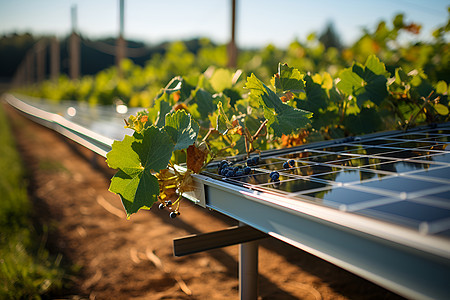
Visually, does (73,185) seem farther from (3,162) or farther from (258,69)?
(258,69)

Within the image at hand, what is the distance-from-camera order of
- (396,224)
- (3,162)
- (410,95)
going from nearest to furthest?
(396,224) → (410,95) → (3,162)

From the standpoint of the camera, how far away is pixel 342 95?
1.92m

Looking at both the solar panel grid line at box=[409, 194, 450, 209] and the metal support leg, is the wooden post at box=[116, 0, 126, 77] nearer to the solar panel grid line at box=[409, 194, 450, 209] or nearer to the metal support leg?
the metal support leg

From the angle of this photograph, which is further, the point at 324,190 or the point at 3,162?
the point at 3,162

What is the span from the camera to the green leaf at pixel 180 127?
4.01 ft

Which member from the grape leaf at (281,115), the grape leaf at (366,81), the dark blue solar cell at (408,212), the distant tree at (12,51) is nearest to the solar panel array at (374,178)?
the dark blue solar cell at (408,212)

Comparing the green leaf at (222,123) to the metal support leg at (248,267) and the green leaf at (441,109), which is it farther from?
the green leaf at (441,109)

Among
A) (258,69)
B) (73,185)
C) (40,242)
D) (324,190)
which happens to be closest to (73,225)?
(40,242)

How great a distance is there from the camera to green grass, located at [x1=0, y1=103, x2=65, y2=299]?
10.9 ft

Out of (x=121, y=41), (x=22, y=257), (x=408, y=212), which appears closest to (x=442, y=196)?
(x=408, y=212)

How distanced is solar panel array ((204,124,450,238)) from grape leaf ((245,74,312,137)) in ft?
0.43

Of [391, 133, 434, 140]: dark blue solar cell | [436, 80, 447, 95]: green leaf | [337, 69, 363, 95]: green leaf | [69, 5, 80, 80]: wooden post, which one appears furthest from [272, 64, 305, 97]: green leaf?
[69, 5, 80, 80]: wooden post

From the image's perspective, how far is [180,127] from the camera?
1255 millimetres

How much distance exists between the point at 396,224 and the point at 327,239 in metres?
0.15
